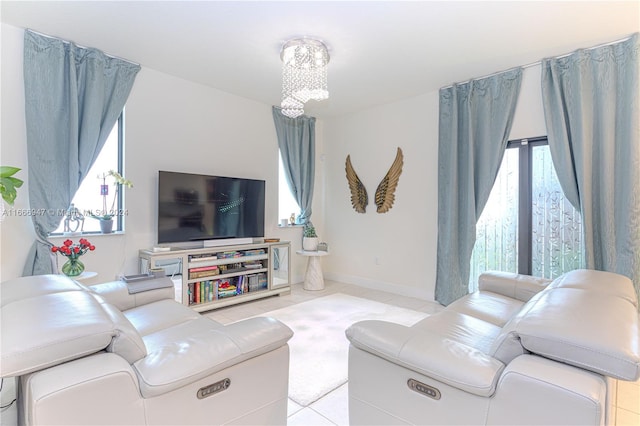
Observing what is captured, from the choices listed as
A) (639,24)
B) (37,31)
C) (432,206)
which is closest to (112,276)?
(37,31)

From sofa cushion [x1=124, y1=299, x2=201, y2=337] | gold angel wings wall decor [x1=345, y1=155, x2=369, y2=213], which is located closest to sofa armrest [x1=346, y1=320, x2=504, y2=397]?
sofa cushion [x1=124, y1=299, x2=201, y2=337]

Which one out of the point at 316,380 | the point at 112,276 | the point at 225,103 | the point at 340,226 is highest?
the point at 225,103

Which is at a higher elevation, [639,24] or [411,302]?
[639,24]

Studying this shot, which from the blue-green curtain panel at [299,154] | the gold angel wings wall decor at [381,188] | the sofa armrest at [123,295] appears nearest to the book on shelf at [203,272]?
the sofa armrest at [123,295]

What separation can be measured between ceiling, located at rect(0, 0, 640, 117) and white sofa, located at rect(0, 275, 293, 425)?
2.11 meters

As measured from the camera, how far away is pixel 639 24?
98.2 inches

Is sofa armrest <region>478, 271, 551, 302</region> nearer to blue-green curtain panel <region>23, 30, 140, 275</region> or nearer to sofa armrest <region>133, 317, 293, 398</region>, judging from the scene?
sofa armrest <region>133, 317, 293, 398</region>

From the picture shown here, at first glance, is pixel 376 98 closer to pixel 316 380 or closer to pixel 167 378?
pixel 316 380

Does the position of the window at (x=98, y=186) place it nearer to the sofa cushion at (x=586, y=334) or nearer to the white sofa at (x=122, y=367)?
the white sofa at (x=122, y=367)

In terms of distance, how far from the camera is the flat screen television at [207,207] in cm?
329

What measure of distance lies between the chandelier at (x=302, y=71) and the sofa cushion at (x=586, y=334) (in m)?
2.38

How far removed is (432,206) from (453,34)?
1986 mm

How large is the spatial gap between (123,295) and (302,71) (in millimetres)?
2471

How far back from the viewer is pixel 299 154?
4758 millimetres
